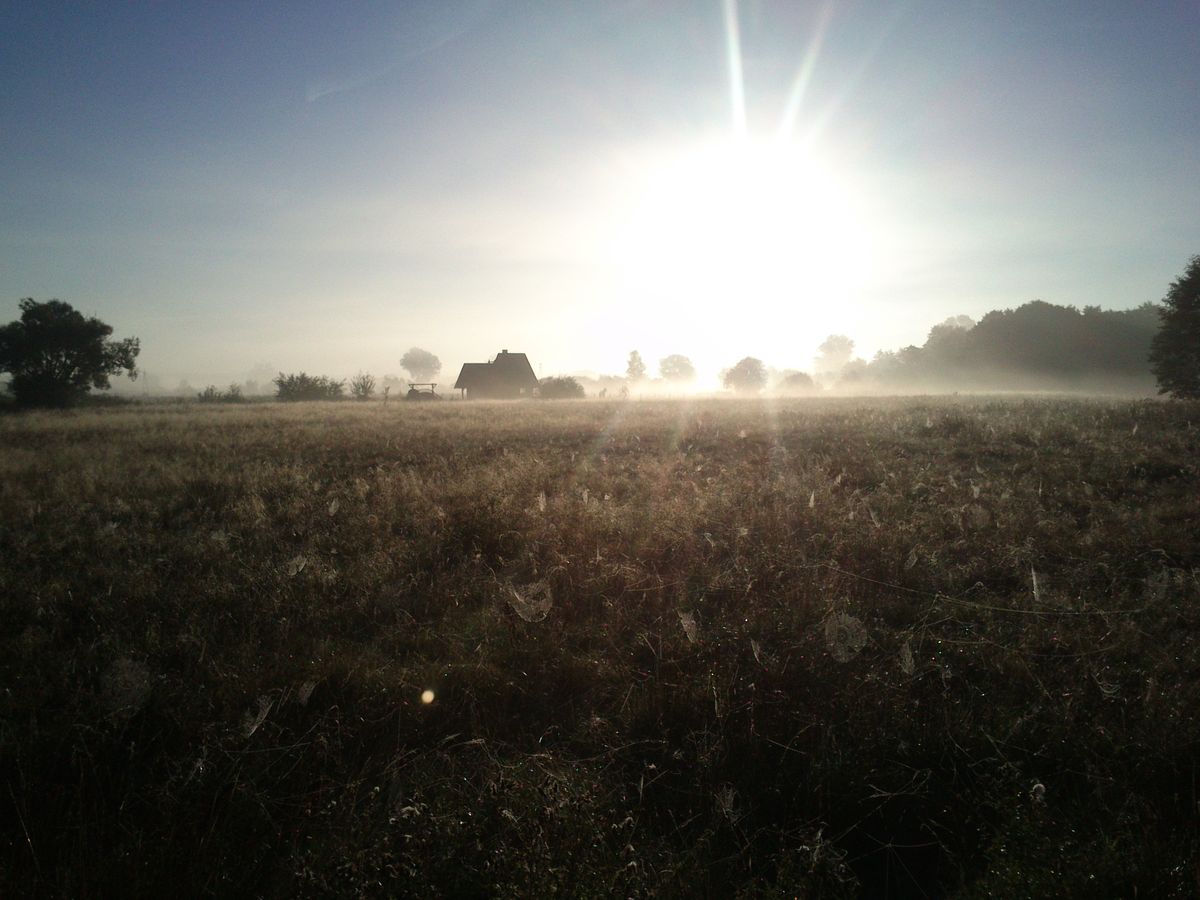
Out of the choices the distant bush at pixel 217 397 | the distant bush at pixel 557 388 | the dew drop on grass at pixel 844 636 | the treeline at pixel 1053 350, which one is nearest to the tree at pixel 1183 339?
the treeline at pixel 1053 350

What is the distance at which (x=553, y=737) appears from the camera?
285 centimetres

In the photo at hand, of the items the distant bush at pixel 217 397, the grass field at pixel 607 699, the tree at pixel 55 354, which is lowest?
the grass field at pixel 607 699

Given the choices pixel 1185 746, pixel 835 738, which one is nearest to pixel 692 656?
pixel 835 738

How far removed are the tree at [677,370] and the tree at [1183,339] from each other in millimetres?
112948

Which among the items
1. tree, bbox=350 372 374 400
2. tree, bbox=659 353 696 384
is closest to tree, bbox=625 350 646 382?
tree, bbox=659 353 696 384

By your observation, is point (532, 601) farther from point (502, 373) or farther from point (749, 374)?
point (749, 374)

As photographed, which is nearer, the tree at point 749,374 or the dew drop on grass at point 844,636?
the dew drop on grass at point 844,636

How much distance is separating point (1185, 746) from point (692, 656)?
231 cm

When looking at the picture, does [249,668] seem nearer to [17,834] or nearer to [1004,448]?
[17,834]

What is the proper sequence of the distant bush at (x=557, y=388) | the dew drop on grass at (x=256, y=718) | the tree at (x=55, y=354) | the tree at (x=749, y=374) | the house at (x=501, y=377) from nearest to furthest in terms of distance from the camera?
1. the dew drop on grass at (x=256, y=718)
2. the tree at (x=55, y=354)
3. the distant bush at (x=557, y=388)
4. the house at (x=501, y=377)
5. the tree at (x=749, y=374)

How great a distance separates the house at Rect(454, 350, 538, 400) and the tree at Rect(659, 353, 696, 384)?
278 ft

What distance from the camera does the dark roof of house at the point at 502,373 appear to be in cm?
5869

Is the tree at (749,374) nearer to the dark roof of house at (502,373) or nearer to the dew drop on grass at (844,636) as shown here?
the dark roof of house at (502,373)

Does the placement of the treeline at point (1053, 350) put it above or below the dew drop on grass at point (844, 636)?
above
